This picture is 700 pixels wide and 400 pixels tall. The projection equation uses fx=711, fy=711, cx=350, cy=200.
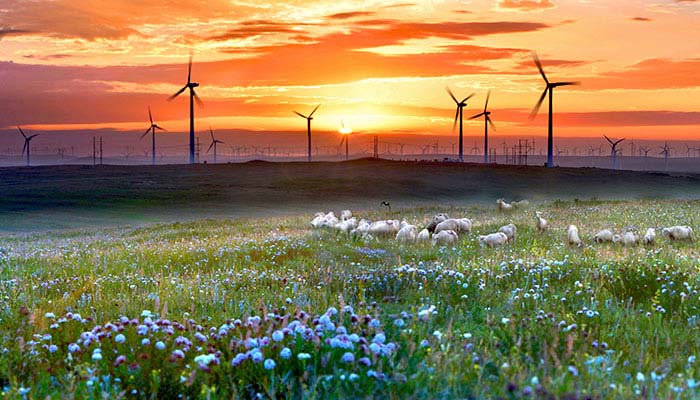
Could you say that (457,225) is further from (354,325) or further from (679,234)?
(354,325)

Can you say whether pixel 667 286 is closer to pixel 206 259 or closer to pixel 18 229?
pixel 206 259

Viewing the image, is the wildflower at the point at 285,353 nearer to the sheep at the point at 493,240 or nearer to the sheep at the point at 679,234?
the sheep at the point at 493,240

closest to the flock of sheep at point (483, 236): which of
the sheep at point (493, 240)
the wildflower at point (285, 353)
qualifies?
the sheep at point (493, 240)

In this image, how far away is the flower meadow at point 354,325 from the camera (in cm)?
586

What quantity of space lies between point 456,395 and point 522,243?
14.3m

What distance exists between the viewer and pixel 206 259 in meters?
16.8

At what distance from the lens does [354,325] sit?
22.5 ft

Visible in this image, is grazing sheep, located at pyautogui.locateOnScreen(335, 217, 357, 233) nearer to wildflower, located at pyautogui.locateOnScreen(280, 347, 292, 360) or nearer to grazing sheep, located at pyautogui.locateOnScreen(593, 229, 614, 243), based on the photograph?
grazing sheep, located at pyautogui.locateOnScreen(593, 229, 614, 243)

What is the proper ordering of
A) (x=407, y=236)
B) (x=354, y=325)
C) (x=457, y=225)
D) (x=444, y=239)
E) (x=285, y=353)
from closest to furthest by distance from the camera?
(x=285, y=353), (x=354, y=325), (x=444, y=239), (x=407, y=236), (x=457, y=225)

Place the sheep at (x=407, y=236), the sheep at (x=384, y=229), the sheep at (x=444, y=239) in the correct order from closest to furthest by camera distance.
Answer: the sheep at (x=444, y=239), the sheep at (x=407, y=236), the sheep at (x=384, y=229)

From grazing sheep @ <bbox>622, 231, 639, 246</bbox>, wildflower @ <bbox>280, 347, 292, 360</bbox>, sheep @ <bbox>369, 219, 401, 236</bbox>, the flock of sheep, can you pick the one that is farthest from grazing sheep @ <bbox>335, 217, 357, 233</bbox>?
wildflower @ <bbox>280, 347, 292, 360</bbox>

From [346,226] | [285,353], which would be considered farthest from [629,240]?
[285,353]

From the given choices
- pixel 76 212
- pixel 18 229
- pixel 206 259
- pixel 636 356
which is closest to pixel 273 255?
pixel 206 259

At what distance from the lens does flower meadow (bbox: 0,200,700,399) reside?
586cm
